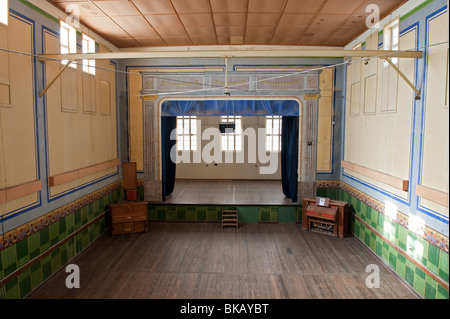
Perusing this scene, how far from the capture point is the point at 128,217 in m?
6.86

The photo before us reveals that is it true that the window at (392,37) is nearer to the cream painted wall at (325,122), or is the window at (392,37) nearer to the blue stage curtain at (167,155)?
the cream painted wall at (325,122)

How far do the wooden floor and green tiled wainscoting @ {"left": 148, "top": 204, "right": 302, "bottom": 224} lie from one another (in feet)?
1.57

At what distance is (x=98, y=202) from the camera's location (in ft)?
A: 21.4

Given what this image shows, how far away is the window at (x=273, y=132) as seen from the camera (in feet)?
39.0

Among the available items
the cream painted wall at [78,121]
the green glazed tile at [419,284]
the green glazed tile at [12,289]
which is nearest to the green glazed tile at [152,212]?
the cream painted wall at [78,121]

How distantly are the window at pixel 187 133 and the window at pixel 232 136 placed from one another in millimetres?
1052

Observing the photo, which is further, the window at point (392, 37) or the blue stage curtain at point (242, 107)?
the blue stage curtain at point (242, 107)

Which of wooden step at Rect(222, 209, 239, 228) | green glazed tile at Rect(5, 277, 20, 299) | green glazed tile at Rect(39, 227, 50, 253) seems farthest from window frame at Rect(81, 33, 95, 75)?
wooden step at Rect(222, 209, 239, 228)

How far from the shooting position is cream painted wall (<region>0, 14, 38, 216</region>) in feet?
12.8

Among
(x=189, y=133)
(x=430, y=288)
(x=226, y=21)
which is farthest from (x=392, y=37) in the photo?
(x=189, y=133)

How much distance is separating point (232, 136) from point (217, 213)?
468cm

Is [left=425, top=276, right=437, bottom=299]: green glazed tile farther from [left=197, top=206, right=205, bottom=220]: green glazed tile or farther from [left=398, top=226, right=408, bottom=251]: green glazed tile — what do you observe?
[left=197, top=206, right=205, bottom=220]: green glazed tile
